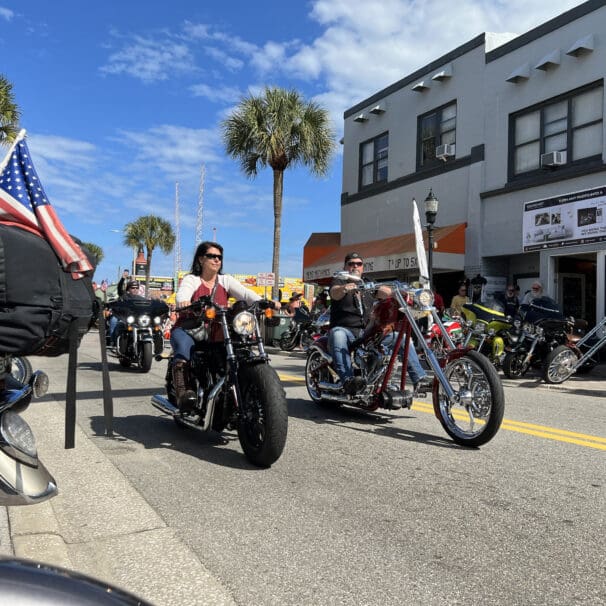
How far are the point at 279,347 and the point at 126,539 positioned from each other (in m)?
16.2

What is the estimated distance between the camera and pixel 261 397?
4543 millimetres

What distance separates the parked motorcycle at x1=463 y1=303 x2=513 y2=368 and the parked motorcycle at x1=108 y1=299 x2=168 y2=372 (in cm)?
581

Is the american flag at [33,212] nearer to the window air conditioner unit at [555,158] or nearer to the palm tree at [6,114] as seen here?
the window air conditioner unit at [555,158]

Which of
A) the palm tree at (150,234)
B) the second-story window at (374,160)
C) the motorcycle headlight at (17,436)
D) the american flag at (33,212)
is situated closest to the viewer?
the motorcycle headlight at (17,436)

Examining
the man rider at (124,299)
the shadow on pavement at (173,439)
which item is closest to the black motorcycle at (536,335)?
the man rider at (124,299)

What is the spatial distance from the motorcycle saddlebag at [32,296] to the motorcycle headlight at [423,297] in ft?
12.0

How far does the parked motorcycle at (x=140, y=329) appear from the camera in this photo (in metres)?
11.3

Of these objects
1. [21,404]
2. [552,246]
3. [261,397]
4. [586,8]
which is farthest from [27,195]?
[586,8]

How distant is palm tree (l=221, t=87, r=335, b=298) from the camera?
23.0 metres

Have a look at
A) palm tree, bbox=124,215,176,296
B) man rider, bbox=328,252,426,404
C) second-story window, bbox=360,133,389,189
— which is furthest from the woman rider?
palm tree, bbox=124,215,176,296

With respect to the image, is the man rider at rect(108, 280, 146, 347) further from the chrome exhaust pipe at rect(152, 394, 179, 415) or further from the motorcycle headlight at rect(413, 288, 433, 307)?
the motorcycle headlight at rect(413, 288, 433, 307)

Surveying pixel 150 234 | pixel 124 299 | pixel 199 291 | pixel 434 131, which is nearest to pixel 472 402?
pixel 199 291

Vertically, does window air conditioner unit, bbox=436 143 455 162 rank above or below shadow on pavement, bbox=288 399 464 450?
above

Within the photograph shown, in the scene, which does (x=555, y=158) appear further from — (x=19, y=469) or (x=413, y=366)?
(x=19, y=469)
